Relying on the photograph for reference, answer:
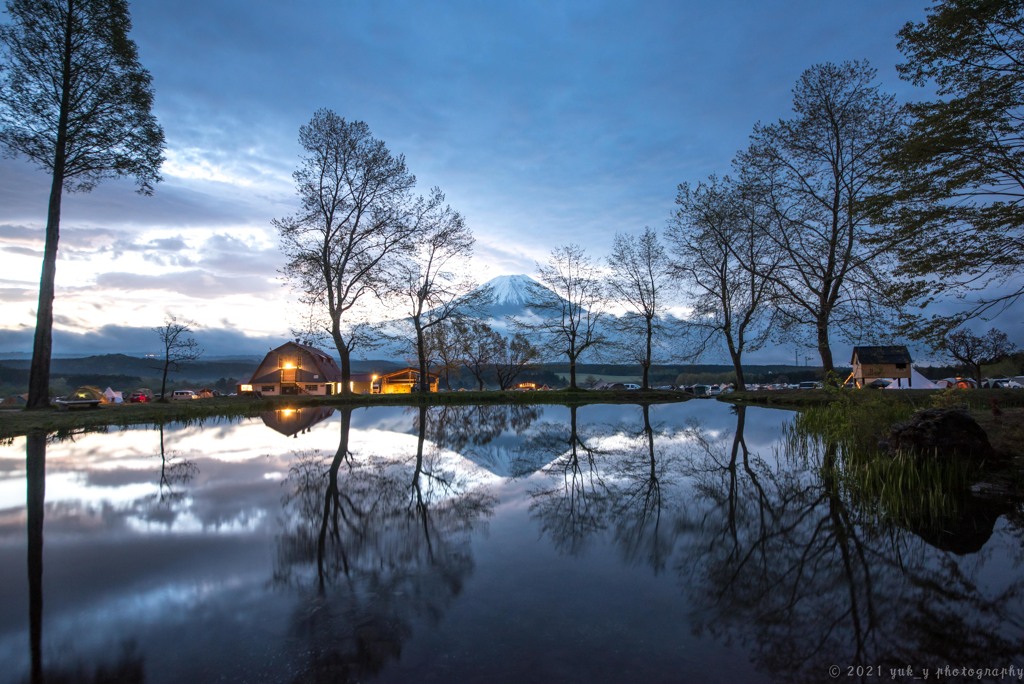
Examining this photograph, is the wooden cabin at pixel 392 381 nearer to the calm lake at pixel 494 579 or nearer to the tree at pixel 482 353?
the tree at pixel 482 353

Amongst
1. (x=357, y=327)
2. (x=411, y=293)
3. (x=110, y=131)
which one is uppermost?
(x=110, y=131)

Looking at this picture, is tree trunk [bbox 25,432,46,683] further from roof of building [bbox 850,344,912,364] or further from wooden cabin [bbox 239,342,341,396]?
roof of building [bbox 850,344,912,364]

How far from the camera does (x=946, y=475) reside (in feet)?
17.4

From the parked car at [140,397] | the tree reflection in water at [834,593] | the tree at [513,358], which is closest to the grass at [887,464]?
the tree reflection in water at [834,593]

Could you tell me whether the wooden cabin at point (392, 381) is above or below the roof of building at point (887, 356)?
below

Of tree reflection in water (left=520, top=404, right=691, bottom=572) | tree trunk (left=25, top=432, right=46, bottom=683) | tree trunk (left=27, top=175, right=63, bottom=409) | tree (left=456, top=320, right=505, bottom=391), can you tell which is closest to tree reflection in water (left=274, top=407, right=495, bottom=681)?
tree reflection in water (left=520, top=404, right=691, bottom=572)

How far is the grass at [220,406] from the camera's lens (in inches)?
414

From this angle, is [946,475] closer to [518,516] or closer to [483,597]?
[518,516]

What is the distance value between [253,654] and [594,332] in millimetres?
28933

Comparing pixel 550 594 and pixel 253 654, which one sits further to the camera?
pixel 550 594

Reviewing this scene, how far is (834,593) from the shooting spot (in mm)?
2705

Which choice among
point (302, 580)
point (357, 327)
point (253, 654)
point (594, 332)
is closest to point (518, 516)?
point (302, 580)

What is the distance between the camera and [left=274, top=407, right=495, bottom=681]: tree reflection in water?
2178 millimetres

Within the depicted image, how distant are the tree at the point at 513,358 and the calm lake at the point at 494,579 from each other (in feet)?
119
